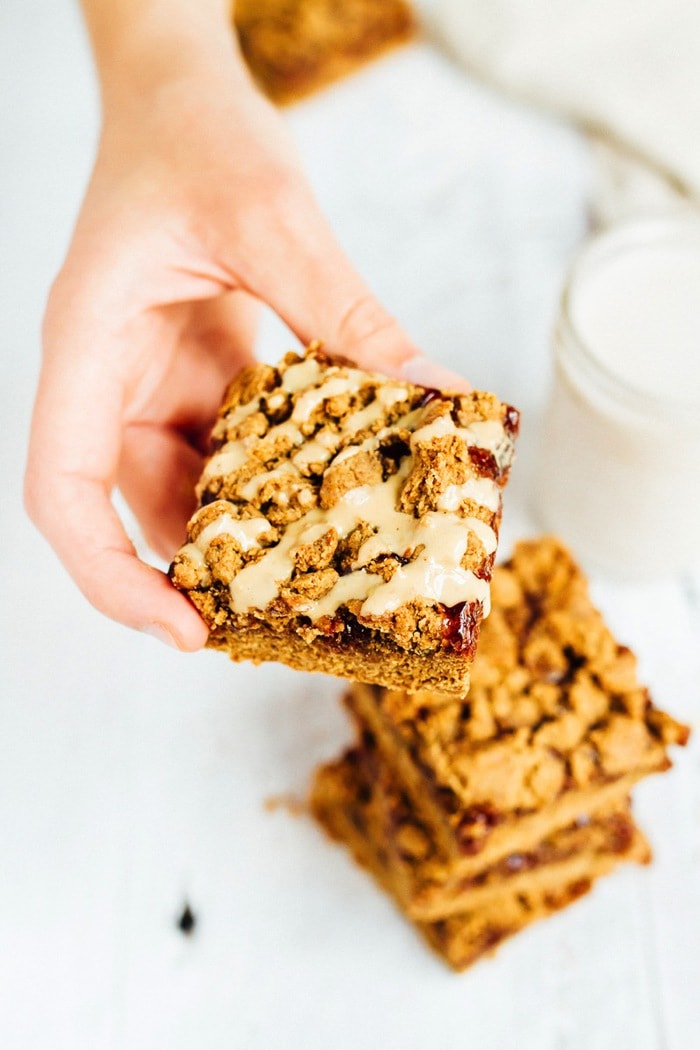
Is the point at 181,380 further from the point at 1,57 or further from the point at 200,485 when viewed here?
the point at 1,57

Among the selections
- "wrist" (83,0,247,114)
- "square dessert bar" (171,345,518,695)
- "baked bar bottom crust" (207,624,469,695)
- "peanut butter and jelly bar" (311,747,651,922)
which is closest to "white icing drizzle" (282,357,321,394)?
"square dessert bar" (171,345,518,695)

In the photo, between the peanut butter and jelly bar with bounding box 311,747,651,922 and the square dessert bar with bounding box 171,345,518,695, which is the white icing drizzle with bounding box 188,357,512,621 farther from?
the peanut butter and jelly bar with bounding box 311,747,651,922

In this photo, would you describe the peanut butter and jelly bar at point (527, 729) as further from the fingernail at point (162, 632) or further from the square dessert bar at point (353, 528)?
the fingernail at point (162, 632)

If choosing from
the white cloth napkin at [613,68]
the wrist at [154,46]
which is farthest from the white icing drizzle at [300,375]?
the white cloth napkin at [613,68]

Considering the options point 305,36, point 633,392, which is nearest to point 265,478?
point 633,392

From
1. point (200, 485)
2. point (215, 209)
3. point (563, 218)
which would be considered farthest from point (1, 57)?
point (200, 485)

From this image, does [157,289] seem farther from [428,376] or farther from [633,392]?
[633,392]

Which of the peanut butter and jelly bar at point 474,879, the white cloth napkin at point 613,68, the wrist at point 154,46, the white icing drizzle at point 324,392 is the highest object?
the wrist at point 154,46
